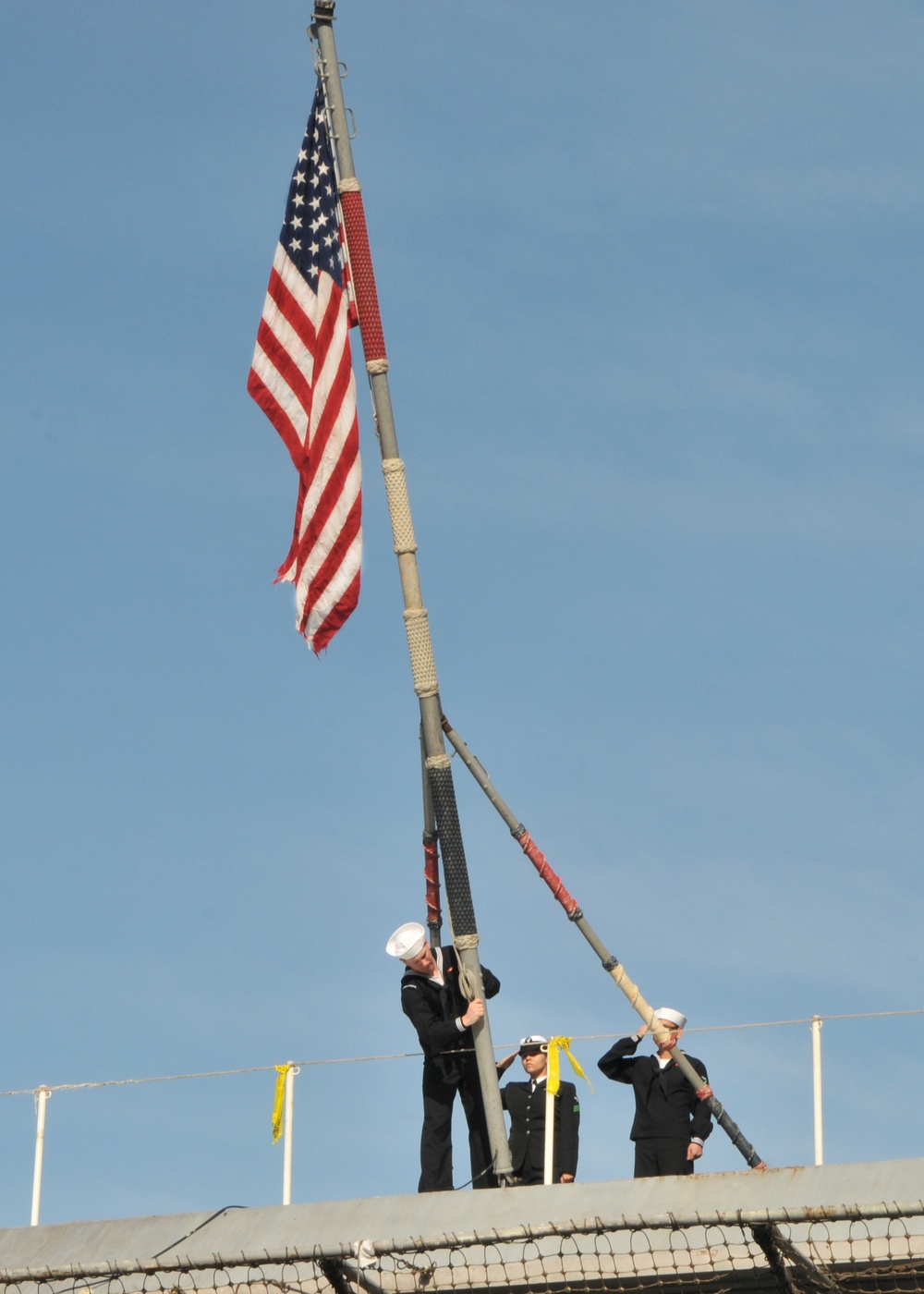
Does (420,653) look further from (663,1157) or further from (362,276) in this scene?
(663,1157)

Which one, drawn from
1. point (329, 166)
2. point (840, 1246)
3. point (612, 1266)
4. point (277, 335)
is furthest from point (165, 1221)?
point (329, 166)

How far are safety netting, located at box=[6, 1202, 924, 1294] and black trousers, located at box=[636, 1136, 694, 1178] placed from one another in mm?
1484

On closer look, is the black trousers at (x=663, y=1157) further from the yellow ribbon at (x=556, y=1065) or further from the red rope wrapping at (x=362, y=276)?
the red rope wrapping at (x=362, y=276)

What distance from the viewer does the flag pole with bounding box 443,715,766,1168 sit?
11516 millimetres

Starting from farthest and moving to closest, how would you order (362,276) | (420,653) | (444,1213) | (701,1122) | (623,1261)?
(362,276), (420,653), (701,1122), (444,1213), (623,1261)

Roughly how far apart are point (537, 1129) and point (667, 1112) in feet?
3.42

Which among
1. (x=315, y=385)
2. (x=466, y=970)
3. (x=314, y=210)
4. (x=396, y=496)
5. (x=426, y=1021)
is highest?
(x=314, y=210)

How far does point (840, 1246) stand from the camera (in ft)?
30.1

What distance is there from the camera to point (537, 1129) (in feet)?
40.9

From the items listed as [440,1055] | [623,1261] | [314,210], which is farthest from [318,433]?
[623,1261]

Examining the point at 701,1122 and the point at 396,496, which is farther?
the point at 396,496

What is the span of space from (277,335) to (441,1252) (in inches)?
226

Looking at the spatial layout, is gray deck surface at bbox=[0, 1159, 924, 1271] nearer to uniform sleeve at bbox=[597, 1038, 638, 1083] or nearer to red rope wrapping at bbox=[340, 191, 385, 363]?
uniform sleeve at bbox=[597, 1038, 638, 1083]

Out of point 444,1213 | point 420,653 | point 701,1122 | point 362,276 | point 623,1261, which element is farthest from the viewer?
point 362,276
